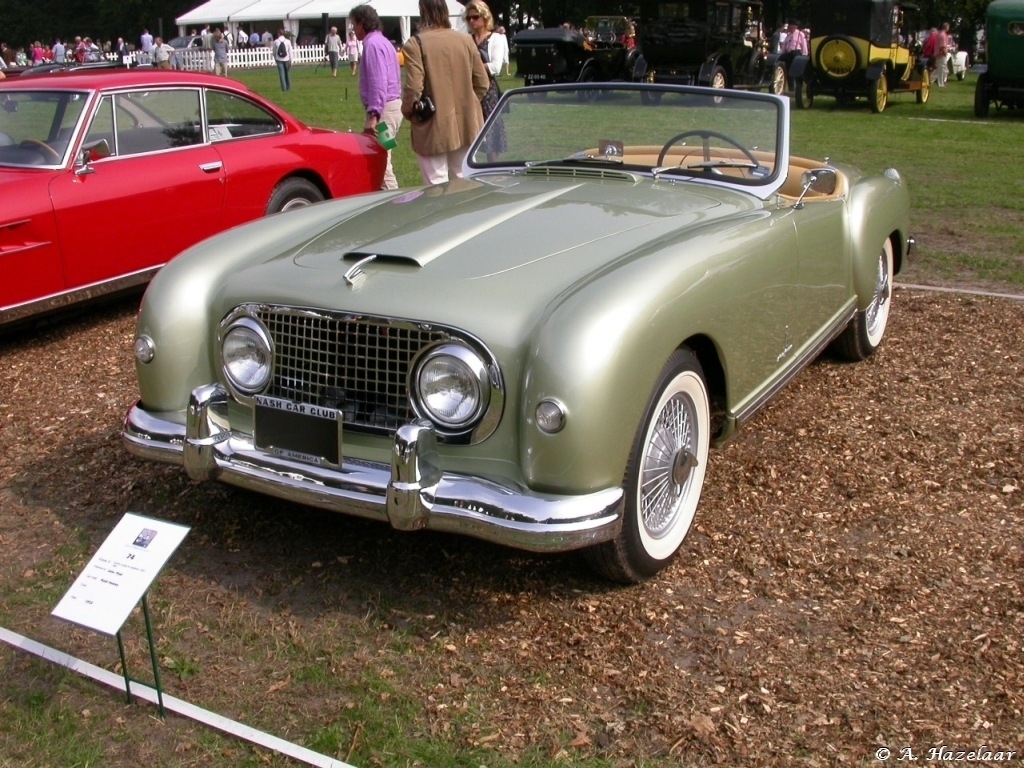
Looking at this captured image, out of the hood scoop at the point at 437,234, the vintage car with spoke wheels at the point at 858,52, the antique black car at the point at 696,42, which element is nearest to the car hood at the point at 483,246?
the hood scoop at the point at 437,234

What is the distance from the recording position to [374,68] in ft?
27.2

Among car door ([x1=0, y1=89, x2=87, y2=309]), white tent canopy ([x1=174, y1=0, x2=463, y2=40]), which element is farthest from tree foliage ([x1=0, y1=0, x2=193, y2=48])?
car door ([x1=0, y1=89, x2=87, y2=309])

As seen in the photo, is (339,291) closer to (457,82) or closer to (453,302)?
(453,302)

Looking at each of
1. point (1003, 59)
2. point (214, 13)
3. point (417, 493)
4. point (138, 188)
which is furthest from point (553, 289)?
point (214, 13)

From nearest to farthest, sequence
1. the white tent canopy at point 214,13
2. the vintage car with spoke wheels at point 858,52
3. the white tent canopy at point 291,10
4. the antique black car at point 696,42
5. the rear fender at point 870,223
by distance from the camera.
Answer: the rear fender at point 870,223
the vintage car with spoke wheels at point 858,52
the antique black car at point 696,42
the white tent canopy at point 291,10
the white tent canopy at point 214,13

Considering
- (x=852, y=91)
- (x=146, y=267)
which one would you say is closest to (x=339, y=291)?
(x=146, y=267)

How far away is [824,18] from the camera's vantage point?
19.3m

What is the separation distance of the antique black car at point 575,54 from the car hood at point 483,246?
65.7 ft

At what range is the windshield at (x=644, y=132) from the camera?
4414mm

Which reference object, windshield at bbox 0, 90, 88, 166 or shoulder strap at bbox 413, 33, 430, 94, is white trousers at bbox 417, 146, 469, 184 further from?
windshield at bbox 0, 90, 88, 166

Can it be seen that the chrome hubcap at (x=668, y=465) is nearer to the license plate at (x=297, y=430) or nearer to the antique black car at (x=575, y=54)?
the license plate at (x=297, y=430)

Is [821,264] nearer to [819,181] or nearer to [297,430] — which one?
[819,181]

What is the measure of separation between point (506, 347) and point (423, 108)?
451 centimetres

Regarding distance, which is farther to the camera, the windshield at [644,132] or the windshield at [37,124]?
the windshield at [37,124]
